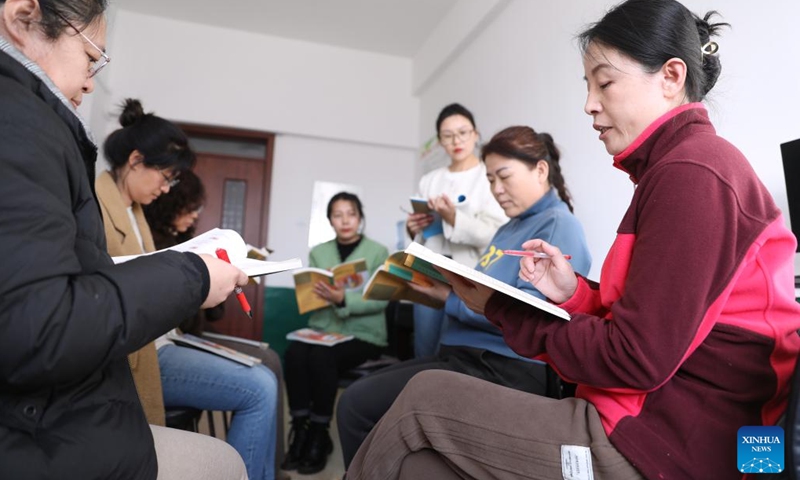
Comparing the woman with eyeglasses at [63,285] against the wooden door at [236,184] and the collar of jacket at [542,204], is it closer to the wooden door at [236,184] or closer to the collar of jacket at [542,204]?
the collar of jacket at [542,204]

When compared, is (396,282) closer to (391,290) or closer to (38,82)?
(391,290)

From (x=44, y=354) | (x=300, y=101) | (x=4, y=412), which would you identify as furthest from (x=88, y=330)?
(x=300, y=101)

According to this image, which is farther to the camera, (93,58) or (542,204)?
(542,204)

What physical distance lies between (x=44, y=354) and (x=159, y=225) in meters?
1.68

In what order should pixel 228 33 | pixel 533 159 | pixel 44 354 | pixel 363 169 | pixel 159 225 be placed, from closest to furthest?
1. pixel 44 354
2. pixel 533 159
3. pixel 159 225
4. pixel 228 33
5. pixel 363 169

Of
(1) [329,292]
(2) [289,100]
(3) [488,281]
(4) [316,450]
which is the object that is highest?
A: (2) [289,100]

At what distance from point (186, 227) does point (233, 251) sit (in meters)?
1.47

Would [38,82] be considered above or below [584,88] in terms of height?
below

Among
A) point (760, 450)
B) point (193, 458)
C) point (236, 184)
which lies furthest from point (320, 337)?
point (236, 184)

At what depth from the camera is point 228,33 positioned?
4.21 meters

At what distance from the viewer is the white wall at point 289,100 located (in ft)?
13.1

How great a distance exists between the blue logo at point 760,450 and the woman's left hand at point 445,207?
4.42 ft

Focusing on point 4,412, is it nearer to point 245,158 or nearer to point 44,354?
point 44,354

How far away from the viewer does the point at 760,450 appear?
60 centimetres
